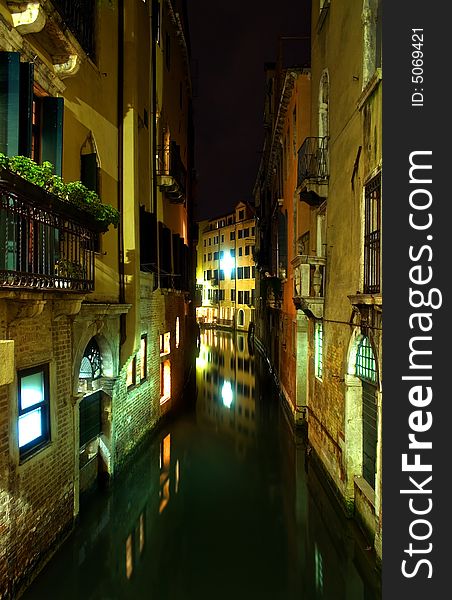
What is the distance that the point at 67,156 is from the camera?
8.31 meters

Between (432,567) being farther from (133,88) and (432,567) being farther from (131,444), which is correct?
(133,88)

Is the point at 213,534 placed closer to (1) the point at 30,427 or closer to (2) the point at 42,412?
(2) the point at 42,412

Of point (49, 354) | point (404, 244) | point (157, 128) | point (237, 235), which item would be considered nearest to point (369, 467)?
point (404, 244)

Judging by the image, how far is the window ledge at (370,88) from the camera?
7025 mm

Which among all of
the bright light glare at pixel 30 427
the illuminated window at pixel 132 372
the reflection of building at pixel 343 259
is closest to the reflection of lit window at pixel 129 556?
the bright light glare at pixel 30 427

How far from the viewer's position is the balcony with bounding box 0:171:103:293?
17.0ft

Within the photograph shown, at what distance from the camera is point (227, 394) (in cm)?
2139

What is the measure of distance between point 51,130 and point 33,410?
4202 millimetres

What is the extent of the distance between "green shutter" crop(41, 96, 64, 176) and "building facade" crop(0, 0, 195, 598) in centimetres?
2

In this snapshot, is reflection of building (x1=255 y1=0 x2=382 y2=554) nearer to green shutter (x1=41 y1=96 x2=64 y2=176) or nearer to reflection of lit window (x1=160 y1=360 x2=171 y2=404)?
reflection of lit window (x1=160 y1=360 x2=171 y2=404)

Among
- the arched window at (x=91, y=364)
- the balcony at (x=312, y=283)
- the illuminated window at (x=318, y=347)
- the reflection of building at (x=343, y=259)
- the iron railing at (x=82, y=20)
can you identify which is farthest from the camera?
the illuminated window at (x=318, y=347)

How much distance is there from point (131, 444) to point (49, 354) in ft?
18.1

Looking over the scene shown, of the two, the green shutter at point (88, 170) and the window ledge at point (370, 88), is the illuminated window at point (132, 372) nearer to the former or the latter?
the green shutter at point (88, 170)

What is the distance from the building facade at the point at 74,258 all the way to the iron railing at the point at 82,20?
44 mm
